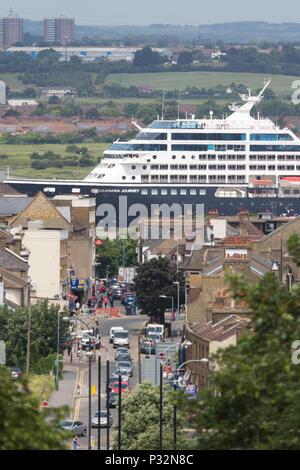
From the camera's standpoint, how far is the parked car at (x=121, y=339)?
62.4 meters

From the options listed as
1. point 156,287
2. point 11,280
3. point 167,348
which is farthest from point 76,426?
point 156,287

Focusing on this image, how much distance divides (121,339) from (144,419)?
2464 cm

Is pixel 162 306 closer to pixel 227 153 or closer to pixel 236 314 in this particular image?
pixel 236 314

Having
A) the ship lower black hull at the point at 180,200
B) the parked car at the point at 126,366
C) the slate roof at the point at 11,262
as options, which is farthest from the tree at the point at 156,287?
the ship lower black hull at the point at 180,200

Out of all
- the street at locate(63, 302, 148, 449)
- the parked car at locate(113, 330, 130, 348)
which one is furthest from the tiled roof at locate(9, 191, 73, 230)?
the parked car at locate(113, 330, 130, 348)

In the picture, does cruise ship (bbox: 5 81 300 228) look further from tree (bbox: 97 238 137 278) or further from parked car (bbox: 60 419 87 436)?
parked car (bbox: 60 419 87 436)

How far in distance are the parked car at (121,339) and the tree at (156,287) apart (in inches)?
219

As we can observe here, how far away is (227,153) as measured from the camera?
465ft

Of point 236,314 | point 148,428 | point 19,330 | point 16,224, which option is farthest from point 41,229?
point 148,428

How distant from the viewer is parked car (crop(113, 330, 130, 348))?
62438 mm

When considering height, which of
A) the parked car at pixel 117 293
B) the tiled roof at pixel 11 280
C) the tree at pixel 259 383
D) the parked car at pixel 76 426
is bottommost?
the parked car at pixel 117 293

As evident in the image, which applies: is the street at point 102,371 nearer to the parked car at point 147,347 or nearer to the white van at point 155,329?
the parked car at point 147,347

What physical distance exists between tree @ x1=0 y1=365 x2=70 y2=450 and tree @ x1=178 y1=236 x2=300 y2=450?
2.18m

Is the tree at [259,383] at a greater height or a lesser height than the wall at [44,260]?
greater
